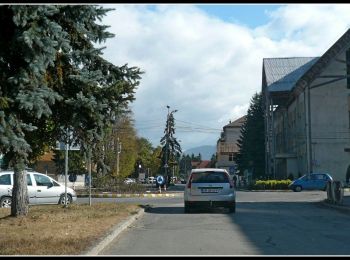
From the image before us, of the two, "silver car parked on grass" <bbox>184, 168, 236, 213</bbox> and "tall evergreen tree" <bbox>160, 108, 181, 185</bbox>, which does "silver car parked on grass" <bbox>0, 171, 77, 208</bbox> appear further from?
"tall evergreen tree" <bbox>160, 108, 181, 185</bbox>

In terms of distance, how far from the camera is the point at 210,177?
20.9m

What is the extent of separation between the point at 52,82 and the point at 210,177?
10126 mm

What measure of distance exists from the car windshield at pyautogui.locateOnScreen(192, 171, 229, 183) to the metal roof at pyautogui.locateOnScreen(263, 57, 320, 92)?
161 ft

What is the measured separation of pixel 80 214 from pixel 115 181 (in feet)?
81.2

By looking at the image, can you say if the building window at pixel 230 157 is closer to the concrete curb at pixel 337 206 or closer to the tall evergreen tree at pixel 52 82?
the concrete curb at pixel 337 206

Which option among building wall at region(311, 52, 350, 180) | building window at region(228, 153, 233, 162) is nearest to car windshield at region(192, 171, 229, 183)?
building wall at region(311, 52, 350, 180)

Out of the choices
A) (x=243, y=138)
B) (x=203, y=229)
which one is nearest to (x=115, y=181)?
(x=203, y=229)

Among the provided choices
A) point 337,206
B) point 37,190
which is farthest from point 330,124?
point 37,190

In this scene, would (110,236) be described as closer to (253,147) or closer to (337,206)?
(337,206)

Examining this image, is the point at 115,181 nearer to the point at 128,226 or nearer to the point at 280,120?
the point at 128,226

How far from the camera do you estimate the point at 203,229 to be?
14586mm

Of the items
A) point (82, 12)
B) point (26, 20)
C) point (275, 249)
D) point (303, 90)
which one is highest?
point (303, 90)

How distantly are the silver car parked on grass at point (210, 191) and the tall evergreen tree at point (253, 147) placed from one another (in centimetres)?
5314

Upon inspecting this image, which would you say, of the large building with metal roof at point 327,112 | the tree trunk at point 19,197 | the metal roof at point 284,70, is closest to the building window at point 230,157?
the metal roof at point 284,70
